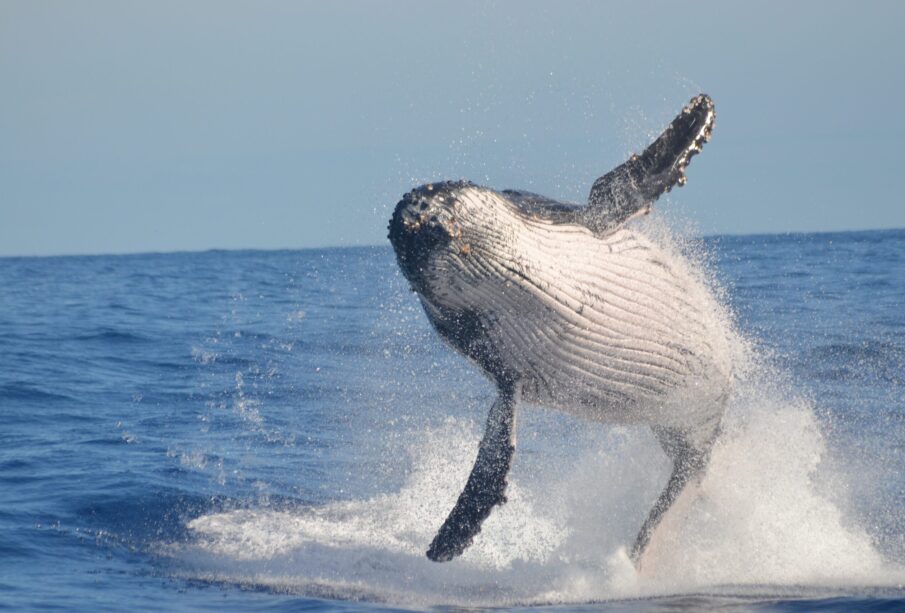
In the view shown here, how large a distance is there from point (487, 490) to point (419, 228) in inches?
108

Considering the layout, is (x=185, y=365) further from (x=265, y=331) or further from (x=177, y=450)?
(x=177, y=450)

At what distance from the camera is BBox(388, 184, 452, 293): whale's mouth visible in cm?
962

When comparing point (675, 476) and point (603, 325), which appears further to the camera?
point (675, 476)

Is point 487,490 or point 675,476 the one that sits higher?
point 487,490

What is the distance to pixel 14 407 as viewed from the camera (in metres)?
21.2

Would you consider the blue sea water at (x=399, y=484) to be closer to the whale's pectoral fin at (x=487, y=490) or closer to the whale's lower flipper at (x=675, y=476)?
the whale's lower flipper at (x=675, y=476)

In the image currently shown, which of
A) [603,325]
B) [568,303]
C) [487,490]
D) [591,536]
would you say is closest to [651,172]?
[603,325]

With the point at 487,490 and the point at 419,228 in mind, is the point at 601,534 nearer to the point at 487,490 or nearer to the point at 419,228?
the point at 487,490

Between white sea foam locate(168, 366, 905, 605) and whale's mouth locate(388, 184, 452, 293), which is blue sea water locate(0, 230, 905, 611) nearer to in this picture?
white sea foam locate(168, 366, 905, 605)

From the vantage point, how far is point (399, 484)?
16453 millimetres

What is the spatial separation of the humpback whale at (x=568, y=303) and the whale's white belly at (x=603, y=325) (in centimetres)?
1

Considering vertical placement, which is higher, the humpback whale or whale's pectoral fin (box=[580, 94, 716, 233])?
whale's pectoral fin (box=[580, 94, 716, 233])

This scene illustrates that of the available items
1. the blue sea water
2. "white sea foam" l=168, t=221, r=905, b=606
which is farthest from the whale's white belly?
the blue sea water

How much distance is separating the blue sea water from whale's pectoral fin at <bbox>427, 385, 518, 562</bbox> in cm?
55
